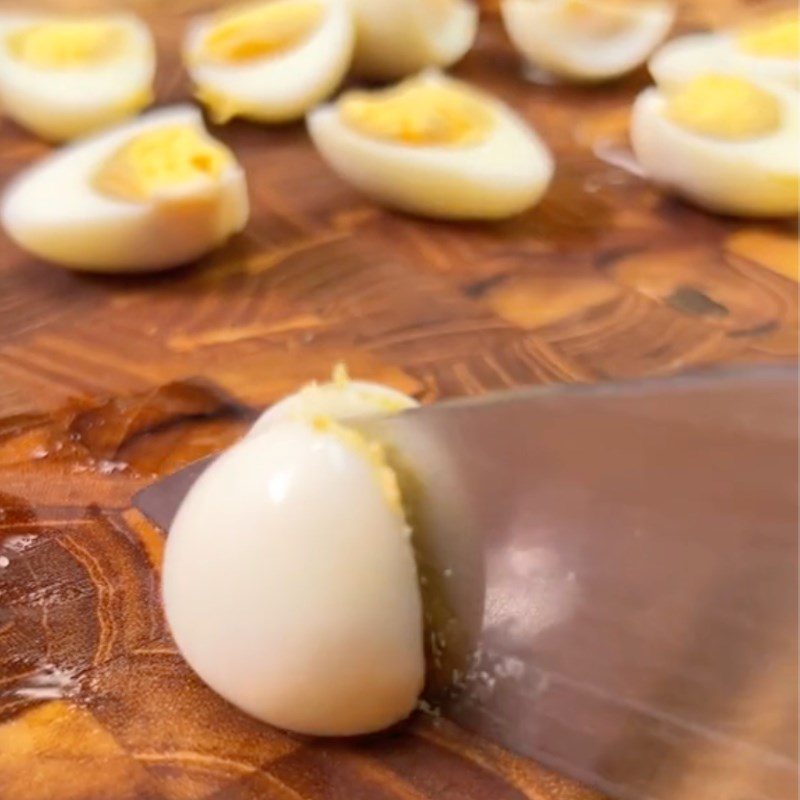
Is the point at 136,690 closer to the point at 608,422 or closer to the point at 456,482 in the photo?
the point at 456,482

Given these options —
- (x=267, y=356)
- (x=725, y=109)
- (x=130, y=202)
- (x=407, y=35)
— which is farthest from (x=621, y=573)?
(x=407, y=35)

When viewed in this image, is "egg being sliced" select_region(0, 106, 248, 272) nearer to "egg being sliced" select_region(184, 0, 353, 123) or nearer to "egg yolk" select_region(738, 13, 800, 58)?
"egg being sliced" select_region(184, 0, 353, 123)

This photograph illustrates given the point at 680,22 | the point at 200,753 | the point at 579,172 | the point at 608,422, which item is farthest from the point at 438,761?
the point at 680,22

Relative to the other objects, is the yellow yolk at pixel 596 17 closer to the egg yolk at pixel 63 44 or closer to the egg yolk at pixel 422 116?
the egg yolk at pixel 422 116

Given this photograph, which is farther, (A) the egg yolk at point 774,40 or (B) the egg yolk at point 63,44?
(A) the egg yolk at point 774,40

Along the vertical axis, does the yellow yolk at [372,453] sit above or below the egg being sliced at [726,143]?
above

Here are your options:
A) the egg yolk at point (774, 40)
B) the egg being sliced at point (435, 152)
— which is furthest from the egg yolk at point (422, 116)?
the egg yolk at point (774, 40)
